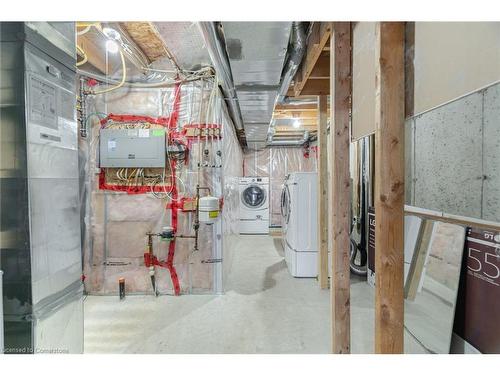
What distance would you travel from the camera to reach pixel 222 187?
3.15 meters

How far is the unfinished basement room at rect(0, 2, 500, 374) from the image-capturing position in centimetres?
100

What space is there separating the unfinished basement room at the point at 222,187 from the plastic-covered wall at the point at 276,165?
2.64m

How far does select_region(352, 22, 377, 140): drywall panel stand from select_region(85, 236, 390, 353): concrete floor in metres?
1.69

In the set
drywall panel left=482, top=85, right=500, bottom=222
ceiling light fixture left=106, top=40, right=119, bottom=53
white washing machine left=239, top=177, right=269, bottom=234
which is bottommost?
white washing machine left=239, top=177, right=269, bottom=234

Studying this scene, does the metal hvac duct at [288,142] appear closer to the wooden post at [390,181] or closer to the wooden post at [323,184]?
the wooden post at [323,184]

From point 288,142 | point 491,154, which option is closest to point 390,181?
point 491,154

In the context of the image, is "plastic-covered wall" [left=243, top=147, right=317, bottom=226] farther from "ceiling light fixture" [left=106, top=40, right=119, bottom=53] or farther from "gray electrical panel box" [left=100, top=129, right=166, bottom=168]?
"ceiling light fixture" [left=106, top=40, right=119, bottom=53]

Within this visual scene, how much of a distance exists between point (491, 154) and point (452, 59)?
3.76ft

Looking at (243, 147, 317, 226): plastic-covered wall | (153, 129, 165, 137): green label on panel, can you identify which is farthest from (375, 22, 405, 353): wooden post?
(243, 147, 317, 226): plastic-covered wall

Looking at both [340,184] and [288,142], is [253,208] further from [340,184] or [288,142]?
[340,184]

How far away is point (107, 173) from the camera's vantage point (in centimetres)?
297
